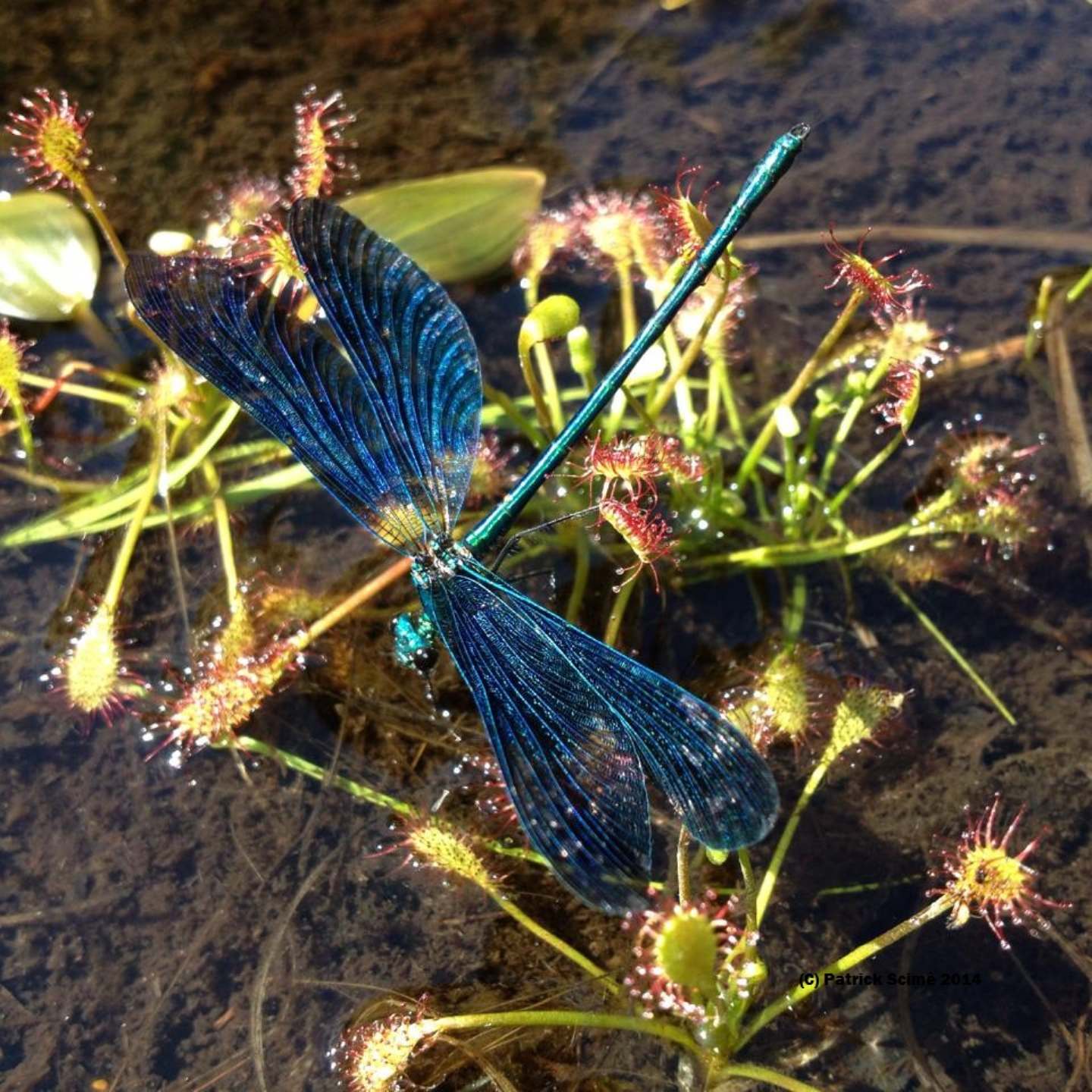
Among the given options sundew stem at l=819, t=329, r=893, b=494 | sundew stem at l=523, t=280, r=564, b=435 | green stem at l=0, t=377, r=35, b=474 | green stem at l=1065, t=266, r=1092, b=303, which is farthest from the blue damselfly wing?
green stem at l=1065, t=266, r=1092, b=303

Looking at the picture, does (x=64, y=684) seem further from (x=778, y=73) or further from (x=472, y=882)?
(x=778, y=73)

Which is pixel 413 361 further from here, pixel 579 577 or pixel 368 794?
pixel 368 794

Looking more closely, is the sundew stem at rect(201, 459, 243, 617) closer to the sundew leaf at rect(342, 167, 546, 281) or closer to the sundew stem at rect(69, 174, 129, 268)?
the sundew stem at rect(69, 174, 129, 268)

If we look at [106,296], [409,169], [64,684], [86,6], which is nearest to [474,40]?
[409,169]

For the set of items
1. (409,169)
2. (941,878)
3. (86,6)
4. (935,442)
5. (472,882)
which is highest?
(86,6)

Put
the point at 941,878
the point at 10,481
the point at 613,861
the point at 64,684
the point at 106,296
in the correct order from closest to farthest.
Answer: the point at 613,861, the point at 941,878, the point at 64,684, the point at 10,481, the point at 106,296

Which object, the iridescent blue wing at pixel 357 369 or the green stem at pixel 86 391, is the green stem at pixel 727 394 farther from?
the green stem at pixel 86 391
